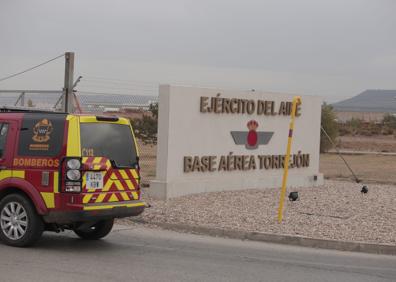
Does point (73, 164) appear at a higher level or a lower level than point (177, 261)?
higher

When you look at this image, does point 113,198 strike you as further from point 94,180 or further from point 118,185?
point 94,180

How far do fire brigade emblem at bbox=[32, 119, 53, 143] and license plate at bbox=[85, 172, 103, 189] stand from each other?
0.77 metres

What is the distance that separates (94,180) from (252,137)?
8377 mm

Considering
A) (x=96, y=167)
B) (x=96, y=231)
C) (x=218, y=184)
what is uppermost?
(x=96, y=167)

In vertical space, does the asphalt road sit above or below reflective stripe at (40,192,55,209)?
below

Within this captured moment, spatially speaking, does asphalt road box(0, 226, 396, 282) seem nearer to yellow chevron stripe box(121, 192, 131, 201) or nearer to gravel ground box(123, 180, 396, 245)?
yellow chevron stripe box(121, 192, 131, 201)

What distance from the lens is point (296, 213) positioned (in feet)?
41.4

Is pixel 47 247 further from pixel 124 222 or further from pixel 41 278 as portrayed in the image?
pixel 124 222

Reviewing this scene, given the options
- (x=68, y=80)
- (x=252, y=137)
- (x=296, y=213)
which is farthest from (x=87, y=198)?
(x=252, y=137)

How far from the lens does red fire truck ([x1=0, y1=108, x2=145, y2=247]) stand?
27.6ft

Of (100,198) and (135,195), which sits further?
(135,195)

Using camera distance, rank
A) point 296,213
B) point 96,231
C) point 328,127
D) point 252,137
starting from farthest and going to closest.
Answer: point 328,127, point 252,137, point 296,213, point 96,231

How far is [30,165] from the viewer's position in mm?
8695

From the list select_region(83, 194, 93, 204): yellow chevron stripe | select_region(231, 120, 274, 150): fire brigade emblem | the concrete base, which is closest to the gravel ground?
the concrete base
